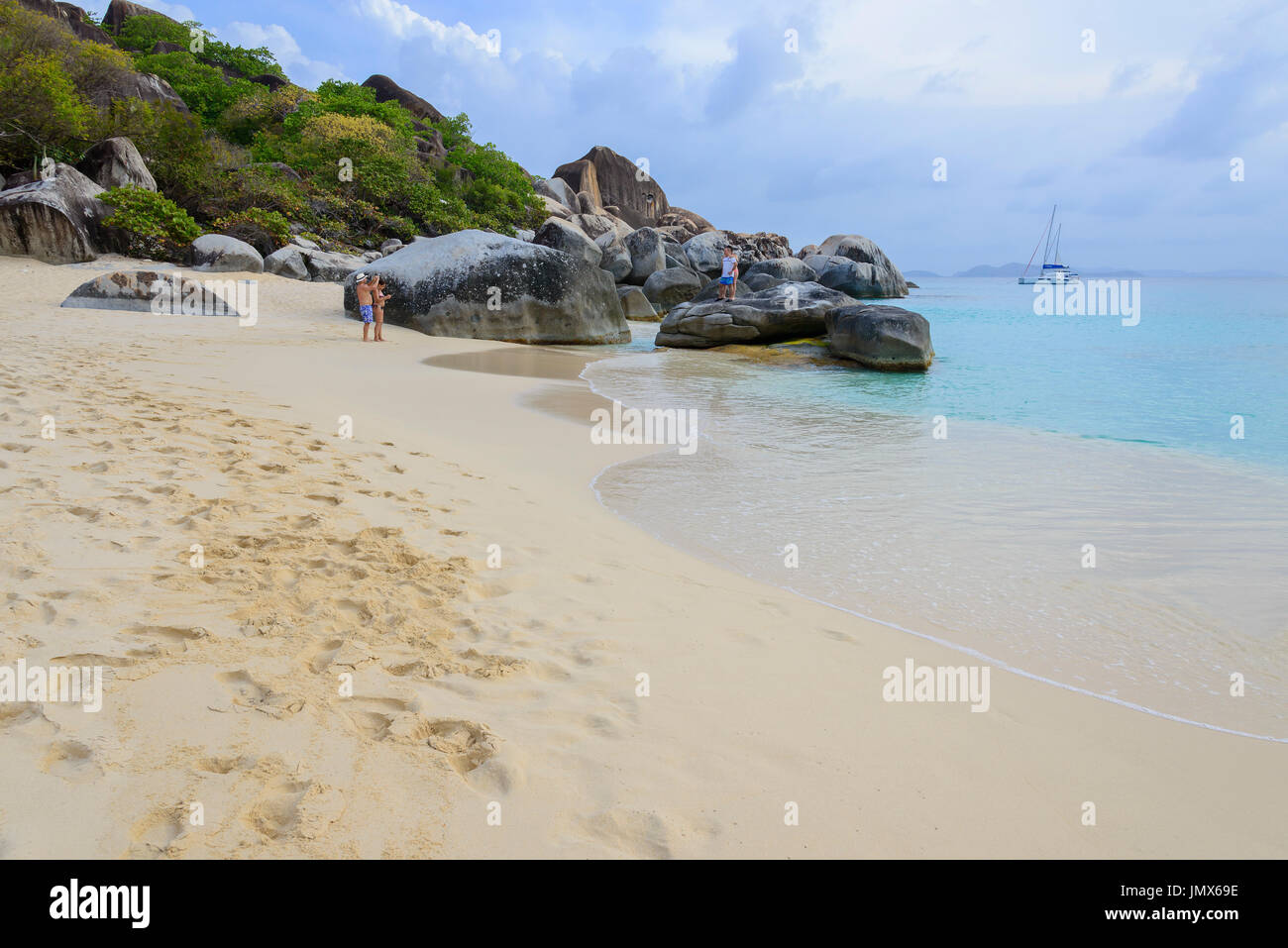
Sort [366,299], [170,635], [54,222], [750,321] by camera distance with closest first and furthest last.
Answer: [170,635] < [366,299] < [54,222] < [750,321]

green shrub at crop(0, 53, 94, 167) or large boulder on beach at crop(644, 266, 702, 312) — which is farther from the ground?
green shrub at crop(0, 53, 94, 167)

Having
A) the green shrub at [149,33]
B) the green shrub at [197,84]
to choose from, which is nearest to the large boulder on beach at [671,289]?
the green shrub at [197,84]

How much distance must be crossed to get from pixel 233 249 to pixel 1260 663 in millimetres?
19646

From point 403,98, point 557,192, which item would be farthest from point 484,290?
point 403,98

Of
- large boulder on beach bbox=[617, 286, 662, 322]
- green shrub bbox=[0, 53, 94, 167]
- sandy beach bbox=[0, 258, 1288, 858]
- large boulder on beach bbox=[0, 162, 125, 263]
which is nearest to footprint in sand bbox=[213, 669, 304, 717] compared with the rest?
sandy beach bbox=[0, 258, 1288, 858]

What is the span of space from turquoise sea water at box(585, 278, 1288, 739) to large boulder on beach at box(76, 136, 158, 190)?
15.6m

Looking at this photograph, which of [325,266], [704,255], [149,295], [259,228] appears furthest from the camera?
[704,255]

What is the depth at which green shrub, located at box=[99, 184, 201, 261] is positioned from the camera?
17.5 m

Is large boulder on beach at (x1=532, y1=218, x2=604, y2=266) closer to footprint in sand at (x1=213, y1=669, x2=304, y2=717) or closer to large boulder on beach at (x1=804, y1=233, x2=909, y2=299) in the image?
large boulder on beach at (x1=804, y1=233, x2=909, y2=299)

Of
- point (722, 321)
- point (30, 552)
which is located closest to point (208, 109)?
point (722, 321)

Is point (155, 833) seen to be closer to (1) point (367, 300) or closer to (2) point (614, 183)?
(1) point (367, 300)

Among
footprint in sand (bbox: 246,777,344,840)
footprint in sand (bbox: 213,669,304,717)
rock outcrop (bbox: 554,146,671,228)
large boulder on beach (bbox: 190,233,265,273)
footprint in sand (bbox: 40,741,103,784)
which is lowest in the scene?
footprint in sand (bbox: 246,777,344,840)

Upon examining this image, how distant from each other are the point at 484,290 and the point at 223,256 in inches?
282

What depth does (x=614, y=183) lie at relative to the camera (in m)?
58.0
